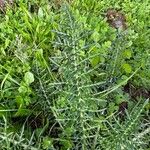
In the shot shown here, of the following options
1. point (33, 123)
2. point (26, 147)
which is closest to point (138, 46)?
point (33, 123)

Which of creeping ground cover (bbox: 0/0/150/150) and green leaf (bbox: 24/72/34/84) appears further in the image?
green leaf (bbox: 24/72/34/84)

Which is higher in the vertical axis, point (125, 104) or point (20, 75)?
point (20, 75)

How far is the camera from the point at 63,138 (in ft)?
8.01

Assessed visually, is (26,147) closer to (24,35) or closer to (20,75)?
(20,75)

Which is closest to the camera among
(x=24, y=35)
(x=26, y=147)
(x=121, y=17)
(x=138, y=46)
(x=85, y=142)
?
(x=26, y=147)

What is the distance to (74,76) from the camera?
2.10 m

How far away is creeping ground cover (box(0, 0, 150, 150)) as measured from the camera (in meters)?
2.13

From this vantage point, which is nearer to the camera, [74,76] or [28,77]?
[74,76]

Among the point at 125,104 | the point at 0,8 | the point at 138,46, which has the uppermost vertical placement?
the point at 0,8

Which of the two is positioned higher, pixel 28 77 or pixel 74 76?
pixel 74 76

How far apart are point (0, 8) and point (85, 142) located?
4.93ft

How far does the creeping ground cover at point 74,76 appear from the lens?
2.13 meters

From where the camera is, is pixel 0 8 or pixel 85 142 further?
pixel 0 8

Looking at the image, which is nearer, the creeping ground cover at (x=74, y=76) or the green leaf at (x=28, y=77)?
the creeping ground cover at (x=74, y=76)
